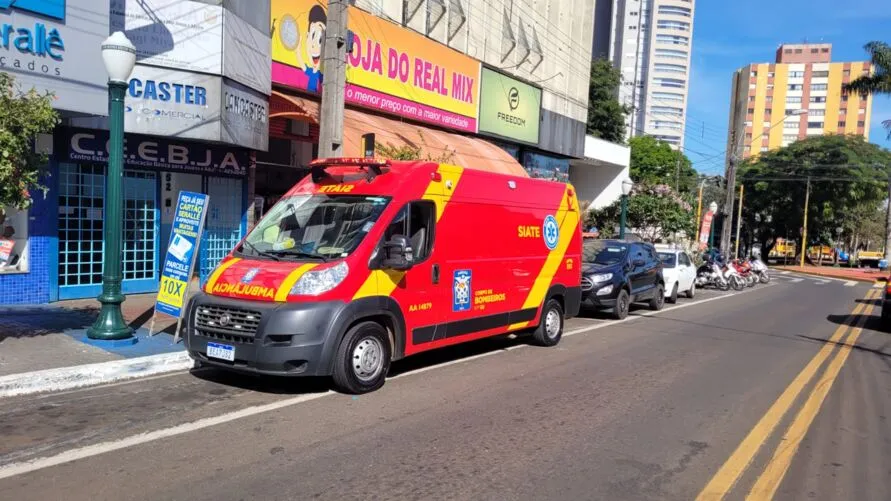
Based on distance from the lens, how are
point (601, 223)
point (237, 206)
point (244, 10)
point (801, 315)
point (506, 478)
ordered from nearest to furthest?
point (506, 478), point (244, 10), point (237, 206), point (801, 315), point (601, 223)

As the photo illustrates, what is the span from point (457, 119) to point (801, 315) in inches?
436

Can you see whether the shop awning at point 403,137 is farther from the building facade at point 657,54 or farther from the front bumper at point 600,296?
the building facade at point 657,54

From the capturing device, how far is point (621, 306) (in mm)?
13938

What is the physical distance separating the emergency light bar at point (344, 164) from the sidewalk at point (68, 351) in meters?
2.71

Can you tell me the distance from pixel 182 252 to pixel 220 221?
5.23m

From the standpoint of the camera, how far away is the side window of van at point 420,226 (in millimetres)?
Result: 7211

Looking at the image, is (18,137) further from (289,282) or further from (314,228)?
(289,282)

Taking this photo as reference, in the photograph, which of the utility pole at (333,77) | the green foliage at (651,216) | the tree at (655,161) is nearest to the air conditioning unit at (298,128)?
the utility pole at (333,77)

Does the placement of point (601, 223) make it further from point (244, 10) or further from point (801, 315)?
point (244, 10)

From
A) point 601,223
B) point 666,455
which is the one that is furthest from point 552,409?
point 601,223

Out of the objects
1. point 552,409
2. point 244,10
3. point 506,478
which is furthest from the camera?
point 244,10

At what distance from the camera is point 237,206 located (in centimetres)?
1403

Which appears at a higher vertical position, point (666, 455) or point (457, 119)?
point (457, 119)

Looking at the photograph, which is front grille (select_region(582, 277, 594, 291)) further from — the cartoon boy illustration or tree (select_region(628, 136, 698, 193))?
tree (select_region(628, 136, 698, 193))
